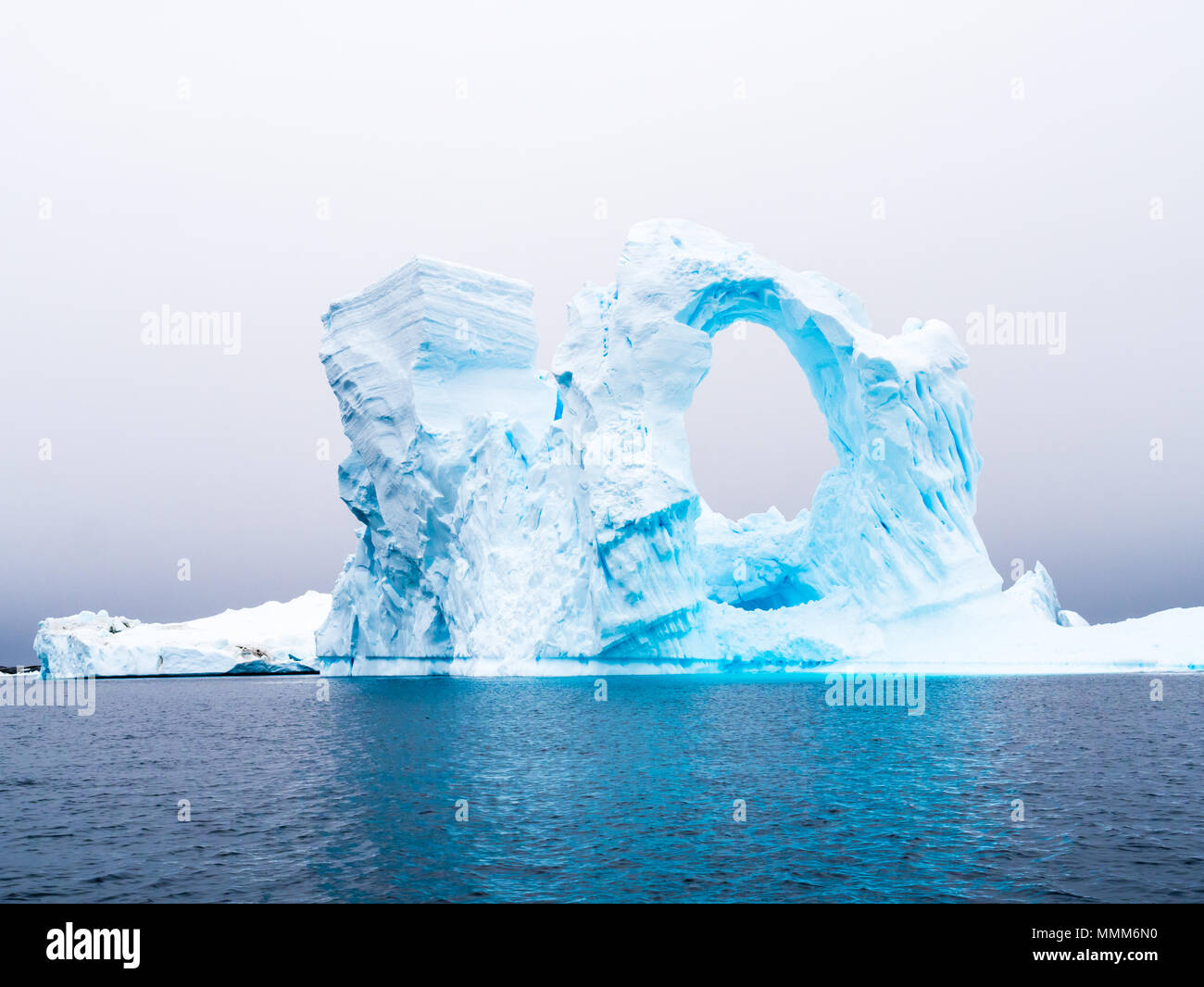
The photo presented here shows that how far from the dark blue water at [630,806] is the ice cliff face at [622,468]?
7392 millimetres

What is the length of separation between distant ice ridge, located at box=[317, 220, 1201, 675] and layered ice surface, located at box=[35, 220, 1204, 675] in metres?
0.08

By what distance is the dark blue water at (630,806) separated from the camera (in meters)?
8.36

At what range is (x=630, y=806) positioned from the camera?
11.4 metres

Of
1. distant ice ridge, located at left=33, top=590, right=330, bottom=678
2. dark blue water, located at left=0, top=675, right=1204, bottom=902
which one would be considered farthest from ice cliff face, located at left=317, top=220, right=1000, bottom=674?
distant ice ridge, located at left=33, top=590, right=330, bottom=678

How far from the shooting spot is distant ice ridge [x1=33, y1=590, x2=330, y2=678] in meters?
53.7

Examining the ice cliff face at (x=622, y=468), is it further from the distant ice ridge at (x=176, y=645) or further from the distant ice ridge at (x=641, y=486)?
the distant ice ridge at (x=176, y=645)

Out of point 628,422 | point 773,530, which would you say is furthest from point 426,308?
point 773,530

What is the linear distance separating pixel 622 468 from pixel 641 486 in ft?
2.78

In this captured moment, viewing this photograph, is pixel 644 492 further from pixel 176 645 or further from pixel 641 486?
pixel 176 645

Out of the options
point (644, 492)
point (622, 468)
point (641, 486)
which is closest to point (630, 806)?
point (644, 492)

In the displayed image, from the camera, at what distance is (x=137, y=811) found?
12.1 m

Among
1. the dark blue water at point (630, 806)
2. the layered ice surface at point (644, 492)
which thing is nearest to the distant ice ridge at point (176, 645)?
the layered ice surface at point (644, 492)
